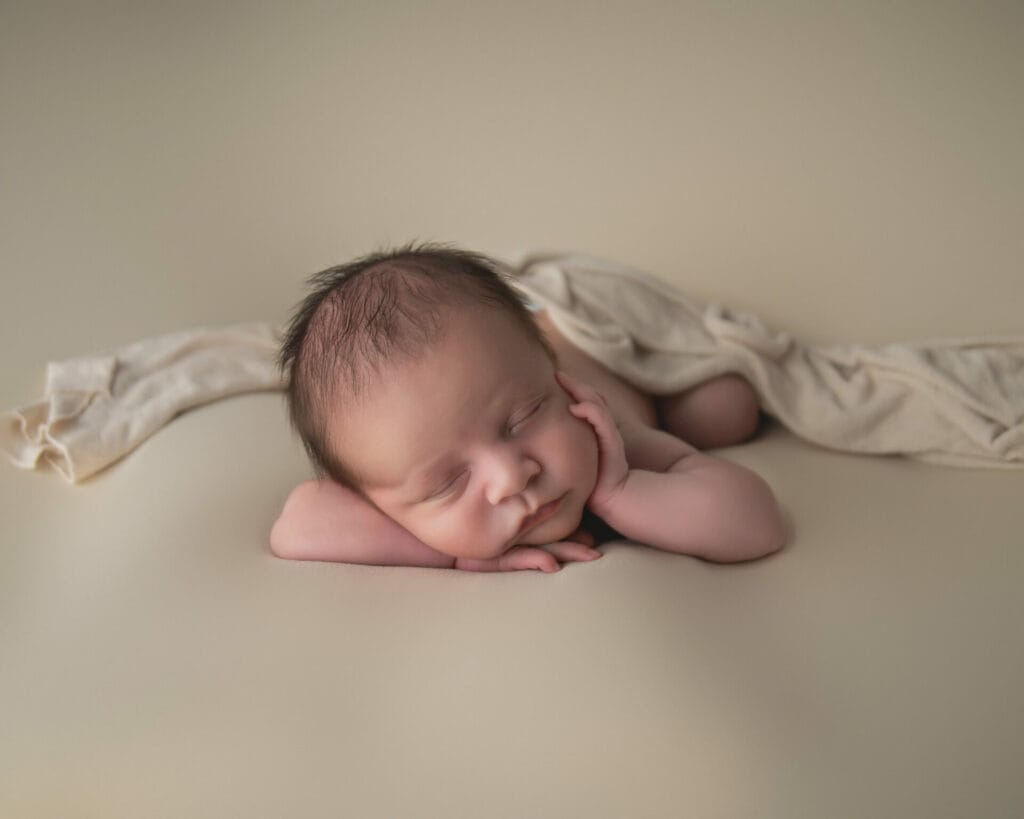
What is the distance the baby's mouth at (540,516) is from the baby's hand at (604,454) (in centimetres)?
6

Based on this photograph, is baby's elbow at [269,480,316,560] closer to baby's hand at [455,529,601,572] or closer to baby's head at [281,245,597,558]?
baby's head at [281,245,597,558]

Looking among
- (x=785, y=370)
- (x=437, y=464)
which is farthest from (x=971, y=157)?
(x=437, y=464)

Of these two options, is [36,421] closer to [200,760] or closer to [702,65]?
[200,760]

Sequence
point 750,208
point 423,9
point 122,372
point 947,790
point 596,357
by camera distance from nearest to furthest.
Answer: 1. point 947,790
2. point 596,357
3. point 122,372
4. point 750,208
5. point 423,9

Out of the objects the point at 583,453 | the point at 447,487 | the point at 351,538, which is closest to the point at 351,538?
the point at 351,538

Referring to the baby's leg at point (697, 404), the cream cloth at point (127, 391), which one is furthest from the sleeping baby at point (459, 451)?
the cream cloth at point (127, 391)

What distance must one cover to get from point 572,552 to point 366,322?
0.30 m

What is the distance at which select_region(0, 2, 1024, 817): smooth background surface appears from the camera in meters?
0.81

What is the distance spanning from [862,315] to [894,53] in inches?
15.7

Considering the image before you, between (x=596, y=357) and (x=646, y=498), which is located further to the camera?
(x=596, y=357)

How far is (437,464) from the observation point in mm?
950

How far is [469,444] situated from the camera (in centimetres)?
96

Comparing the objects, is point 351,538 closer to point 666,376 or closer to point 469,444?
point 469,444

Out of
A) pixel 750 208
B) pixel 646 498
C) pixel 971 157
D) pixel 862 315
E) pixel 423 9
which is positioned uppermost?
pixel 423 9
